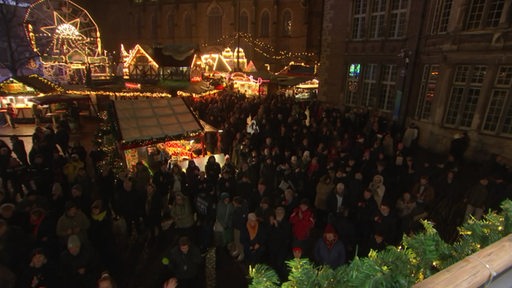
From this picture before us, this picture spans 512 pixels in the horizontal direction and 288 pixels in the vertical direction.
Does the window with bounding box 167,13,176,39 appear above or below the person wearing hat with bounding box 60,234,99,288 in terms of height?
above

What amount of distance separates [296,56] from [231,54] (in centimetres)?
944

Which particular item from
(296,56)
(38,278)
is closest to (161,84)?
(38,278)

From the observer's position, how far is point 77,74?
3434cm

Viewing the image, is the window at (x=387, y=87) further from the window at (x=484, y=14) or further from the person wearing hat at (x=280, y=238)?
the person wearing hat at (x=280, y=238)

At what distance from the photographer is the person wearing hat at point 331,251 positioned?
179 inches

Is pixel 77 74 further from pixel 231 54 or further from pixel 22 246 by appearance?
pixel 22 246

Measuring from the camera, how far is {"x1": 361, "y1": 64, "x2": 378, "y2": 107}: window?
56.5 feet

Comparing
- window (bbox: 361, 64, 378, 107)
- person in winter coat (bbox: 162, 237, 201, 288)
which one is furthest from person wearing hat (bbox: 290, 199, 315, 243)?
window (bbox: 361, 64, 378, 107)

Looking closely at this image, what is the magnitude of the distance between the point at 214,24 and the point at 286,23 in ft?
33.8

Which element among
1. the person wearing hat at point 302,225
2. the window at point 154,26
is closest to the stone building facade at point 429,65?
the person wearing hat at point 302,225

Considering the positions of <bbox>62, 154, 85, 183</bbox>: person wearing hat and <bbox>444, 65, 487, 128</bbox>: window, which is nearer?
<bbox>62, 154, 85, 183</bbox>: person wearing hat

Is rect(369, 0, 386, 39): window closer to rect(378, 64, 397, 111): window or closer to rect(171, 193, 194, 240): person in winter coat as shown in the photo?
rect(378, 64, 397, 111): window

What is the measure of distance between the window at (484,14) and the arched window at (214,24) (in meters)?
32.3

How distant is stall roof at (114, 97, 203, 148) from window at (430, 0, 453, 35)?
1173 cm
